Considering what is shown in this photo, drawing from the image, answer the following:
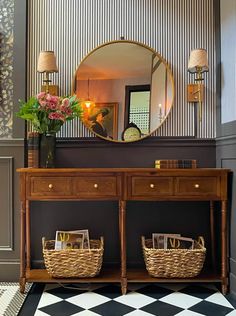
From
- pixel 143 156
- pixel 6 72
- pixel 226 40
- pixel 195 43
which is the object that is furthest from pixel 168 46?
pixel 6 72

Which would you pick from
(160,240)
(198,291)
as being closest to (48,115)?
(160,240)

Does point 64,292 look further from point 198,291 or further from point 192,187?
point 192,187

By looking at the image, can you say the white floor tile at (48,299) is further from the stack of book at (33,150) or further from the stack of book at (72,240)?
the stack of book at (33,150)

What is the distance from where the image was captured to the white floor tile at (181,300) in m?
2.22

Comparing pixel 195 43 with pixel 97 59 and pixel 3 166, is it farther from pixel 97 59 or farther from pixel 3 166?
pixel 3 166

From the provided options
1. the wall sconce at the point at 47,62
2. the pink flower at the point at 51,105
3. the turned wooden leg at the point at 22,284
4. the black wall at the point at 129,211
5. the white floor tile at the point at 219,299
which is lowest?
the white floor tile at the point at 219,299

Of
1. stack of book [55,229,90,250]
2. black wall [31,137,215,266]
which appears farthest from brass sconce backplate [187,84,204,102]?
stack of book [55,229,90,250]

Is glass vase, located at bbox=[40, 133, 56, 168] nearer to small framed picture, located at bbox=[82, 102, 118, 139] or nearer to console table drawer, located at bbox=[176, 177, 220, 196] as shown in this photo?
small framed picture, located at bbox=[82, 102, 118, 139]

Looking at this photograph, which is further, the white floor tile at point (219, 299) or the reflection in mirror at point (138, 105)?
the reflection in mirror at point (138, 105)

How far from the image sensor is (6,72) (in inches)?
107

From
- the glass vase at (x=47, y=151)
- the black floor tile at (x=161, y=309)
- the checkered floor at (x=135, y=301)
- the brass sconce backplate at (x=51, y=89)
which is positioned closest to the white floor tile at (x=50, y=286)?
the checkered floor at (x=135, y=301)

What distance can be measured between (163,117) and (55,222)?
1192mm

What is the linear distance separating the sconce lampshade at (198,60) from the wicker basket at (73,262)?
4.99 feet

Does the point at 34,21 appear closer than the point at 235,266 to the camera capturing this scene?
No
